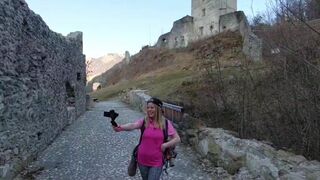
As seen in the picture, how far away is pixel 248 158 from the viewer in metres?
7.51

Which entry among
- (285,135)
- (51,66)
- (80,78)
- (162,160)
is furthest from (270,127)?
(80,78)

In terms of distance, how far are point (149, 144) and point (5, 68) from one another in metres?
3.32

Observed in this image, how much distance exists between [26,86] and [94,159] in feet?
7.32

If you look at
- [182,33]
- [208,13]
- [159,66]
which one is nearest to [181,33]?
A: [182,33]

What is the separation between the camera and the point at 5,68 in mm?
7559

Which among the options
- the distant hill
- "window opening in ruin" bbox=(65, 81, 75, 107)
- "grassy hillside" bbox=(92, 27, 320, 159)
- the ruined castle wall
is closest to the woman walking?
"grassy hillside" bbox=(92, 27, 320, 159)

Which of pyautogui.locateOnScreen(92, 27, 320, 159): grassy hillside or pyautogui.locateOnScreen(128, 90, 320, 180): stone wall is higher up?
pyautogui.locateOnScreen(92, 27, 320, 159): grassy hillside

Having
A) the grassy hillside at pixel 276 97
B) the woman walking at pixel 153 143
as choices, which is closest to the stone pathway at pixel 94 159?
the grassy hillside at pixel 276 97

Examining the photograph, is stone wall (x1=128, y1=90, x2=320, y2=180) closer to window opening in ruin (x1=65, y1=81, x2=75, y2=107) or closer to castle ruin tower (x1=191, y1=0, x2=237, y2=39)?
window opening in ruin (x1=65, y1=81, x2=75, y2=107)

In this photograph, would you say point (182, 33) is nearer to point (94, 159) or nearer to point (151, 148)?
point (94, 159)

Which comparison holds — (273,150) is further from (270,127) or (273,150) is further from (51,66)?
(51,66)

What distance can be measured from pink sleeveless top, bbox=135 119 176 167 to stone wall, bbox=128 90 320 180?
1.82 metres

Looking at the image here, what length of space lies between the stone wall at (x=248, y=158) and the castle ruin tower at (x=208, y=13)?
36.8m

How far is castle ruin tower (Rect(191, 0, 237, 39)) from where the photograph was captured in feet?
156
